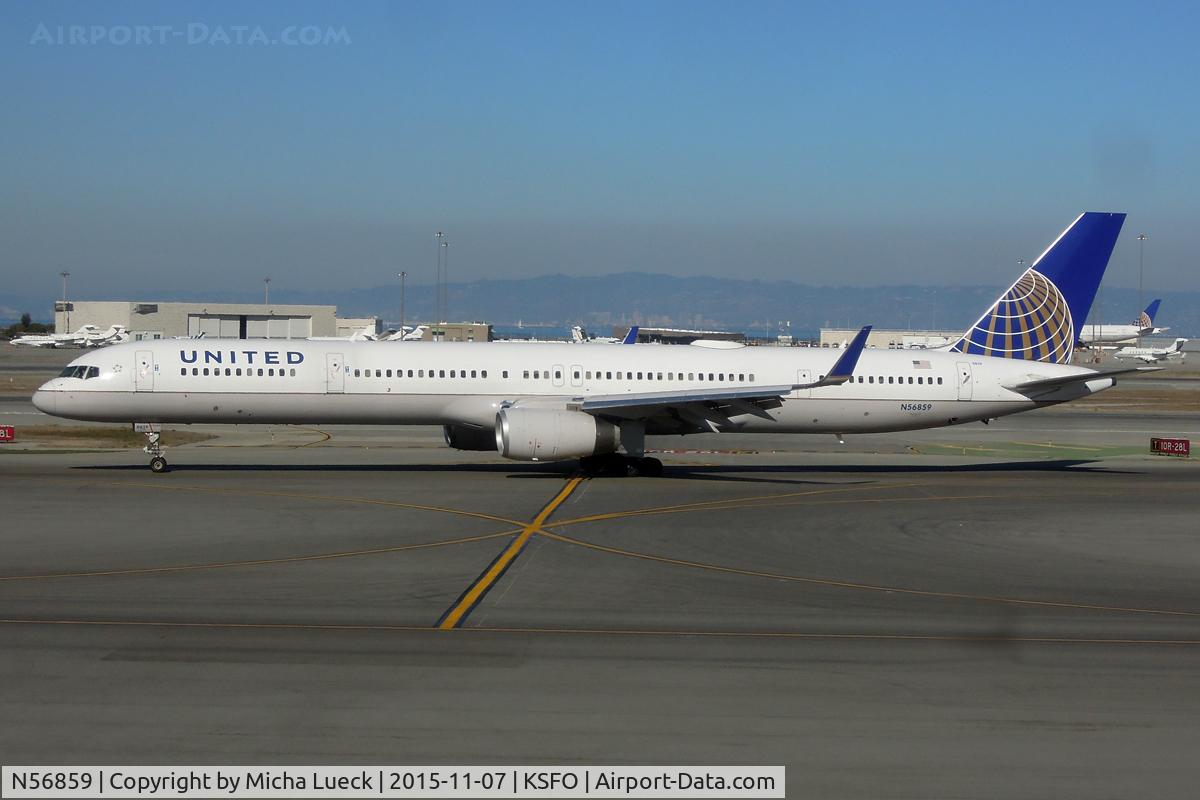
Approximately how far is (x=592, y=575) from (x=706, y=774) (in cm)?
876

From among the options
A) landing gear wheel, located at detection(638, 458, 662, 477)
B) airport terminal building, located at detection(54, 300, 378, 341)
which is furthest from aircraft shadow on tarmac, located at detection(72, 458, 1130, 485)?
airport terminal building, located at detection(54, 300, 378, 341)

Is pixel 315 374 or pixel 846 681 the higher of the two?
pixel 315 374

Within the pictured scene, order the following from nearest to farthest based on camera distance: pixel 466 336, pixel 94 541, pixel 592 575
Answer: pixel 592 575
pixel 94 541
pixel 466 336

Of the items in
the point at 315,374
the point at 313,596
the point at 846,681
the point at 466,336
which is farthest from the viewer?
the point at 466,336

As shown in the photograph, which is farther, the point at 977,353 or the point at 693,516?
the point at 977,353

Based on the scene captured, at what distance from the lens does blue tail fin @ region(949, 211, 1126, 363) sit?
37312 mm

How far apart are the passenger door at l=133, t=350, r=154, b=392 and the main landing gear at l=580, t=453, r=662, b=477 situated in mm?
12115

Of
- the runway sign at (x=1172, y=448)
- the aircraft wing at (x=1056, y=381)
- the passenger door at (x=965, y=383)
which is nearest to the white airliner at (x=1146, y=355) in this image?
the runway sign at (x=1172, y=448)

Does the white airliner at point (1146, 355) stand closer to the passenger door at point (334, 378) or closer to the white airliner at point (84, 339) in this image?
the white airliner at point (84, 339)

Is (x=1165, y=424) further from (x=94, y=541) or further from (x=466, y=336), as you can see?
(x=466, y=336)

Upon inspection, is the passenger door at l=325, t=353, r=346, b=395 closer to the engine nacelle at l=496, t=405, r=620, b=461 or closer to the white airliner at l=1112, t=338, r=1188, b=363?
the engine nacelle at l=496, t=405, r=620, b=461

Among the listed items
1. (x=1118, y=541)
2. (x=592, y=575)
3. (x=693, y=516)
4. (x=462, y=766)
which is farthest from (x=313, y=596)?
(x=1118, y=541)

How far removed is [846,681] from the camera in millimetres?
12680
